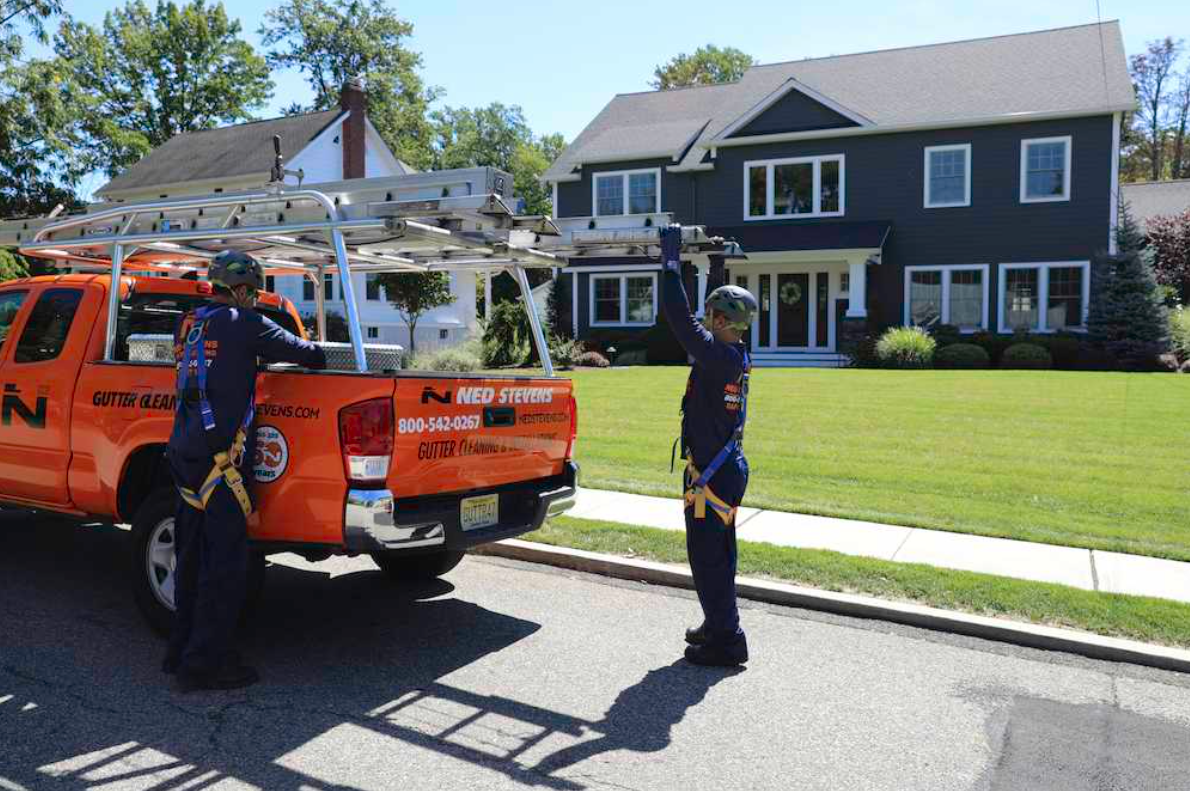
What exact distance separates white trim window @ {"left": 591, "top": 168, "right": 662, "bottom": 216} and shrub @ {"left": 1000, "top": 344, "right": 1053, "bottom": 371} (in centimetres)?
1134

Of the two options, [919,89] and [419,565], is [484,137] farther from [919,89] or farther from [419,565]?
[419,565]

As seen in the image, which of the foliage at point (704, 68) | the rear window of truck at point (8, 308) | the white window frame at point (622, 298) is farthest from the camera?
the foliage at point (704, 68)

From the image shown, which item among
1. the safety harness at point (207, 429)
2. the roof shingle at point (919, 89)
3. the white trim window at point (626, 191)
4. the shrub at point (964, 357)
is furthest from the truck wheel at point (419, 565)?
the white trim window at point (626, 191)

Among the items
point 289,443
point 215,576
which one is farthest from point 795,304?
point 215,576

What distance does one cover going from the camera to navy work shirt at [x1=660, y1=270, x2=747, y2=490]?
4836 mm

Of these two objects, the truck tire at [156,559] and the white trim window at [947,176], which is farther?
the white trim window at [947,176]

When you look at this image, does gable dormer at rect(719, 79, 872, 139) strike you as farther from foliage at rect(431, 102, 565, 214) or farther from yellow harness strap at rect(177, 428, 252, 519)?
foliage at rect(431, 102, 565, 214)

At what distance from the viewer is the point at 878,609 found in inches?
235

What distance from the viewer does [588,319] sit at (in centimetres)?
3153

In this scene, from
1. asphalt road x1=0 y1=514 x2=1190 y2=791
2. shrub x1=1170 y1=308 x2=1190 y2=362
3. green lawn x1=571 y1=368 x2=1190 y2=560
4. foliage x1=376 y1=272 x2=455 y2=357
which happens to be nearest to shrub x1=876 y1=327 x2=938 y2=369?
shrub x1=1170 y1=308 x2=1190 y2=362

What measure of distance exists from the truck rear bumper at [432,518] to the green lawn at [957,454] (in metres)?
3.56

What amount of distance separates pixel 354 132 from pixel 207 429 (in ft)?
110

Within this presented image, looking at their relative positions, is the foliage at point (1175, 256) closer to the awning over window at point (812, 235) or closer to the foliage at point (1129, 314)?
the foliage at point (1129, 314)

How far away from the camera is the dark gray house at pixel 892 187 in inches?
1019
